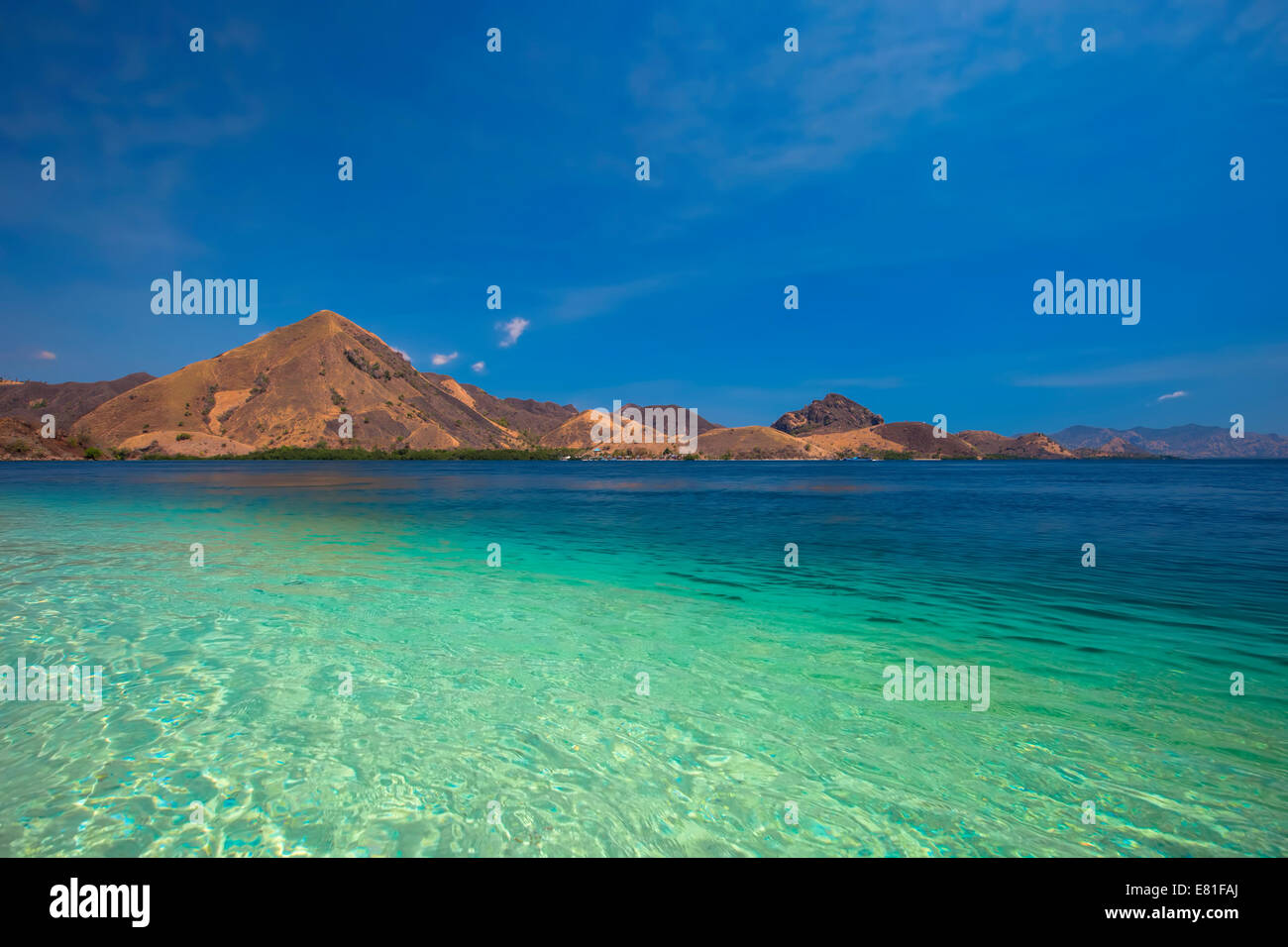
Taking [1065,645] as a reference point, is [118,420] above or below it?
above

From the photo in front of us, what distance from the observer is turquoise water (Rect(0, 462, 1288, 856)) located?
14.7 ft

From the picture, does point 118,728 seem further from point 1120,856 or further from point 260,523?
point 260,523

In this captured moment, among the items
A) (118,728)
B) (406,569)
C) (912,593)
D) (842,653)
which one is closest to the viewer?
(118,728)

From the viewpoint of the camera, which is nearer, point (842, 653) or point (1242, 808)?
point (1242, 808)

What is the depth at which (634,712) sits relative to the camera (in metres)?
6.74

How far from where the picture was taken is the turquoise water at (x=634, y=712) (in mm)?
4480

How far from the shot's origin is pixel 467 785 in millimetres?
5039

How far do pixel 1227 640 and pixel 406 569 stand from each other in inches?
704

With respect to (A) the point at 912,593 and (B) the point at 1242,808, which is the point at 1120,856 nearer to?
(B) the point at 1242,808

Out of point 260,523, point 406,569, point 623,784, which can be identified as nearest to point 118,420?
point 260,523

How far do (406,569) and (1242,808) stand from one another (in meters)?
16.0

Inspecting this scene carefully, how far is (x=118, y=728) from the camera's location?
595cm
